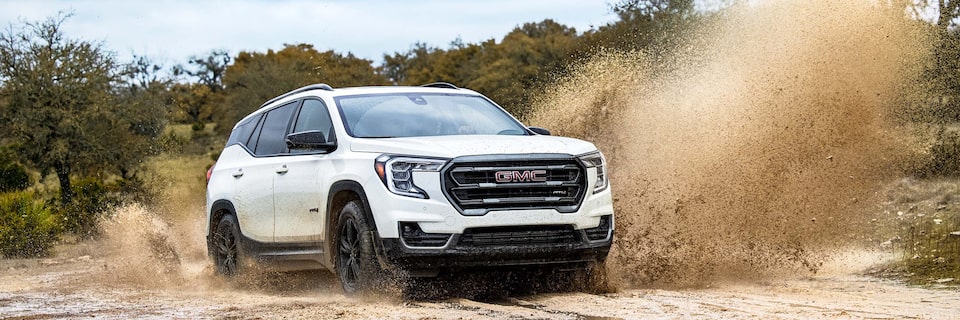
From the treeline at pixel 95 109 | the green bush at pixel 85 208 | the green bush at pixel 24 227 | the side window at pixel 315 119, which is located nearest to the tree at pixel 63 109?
the treeline at pixel 95 109

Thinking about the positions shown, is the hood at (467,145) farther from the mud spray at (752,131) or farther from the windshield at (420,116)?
the mud spray at (752,131)

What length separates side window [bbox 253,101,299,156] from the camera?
10.5 m

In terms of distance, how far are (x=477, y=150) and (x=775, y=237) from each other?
525 centimetres

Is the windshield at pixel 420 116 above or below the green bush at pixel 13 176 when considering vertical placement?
above

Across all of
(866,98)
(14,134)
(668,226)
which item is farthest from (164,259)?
(14,134)

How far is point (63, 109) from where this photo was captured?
36375 millimetres

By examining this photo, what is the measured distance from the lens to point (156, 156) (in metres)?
41.4

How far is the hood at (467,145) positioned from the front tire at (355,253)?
1.51 feet

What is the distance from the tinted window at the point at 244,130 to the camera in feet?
37.6

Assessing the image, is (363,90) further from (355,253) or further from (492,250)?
(492,250)

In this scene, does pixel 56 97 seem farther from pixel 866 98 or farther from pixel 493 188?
pixel 493 188

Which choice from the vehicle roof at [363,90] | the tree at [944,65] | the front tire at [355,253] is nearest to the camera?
the front tire at [355,253]

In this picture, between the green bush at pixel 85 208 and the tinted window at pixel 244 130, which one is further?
the green bush at pixel 85 208

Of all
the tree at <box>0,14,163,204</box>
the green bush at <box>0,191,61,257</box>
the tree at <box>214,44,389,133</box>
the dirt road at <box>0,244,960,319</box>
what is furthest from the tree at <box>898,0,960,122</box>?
the tree at <box>214,44,389,133</box>
